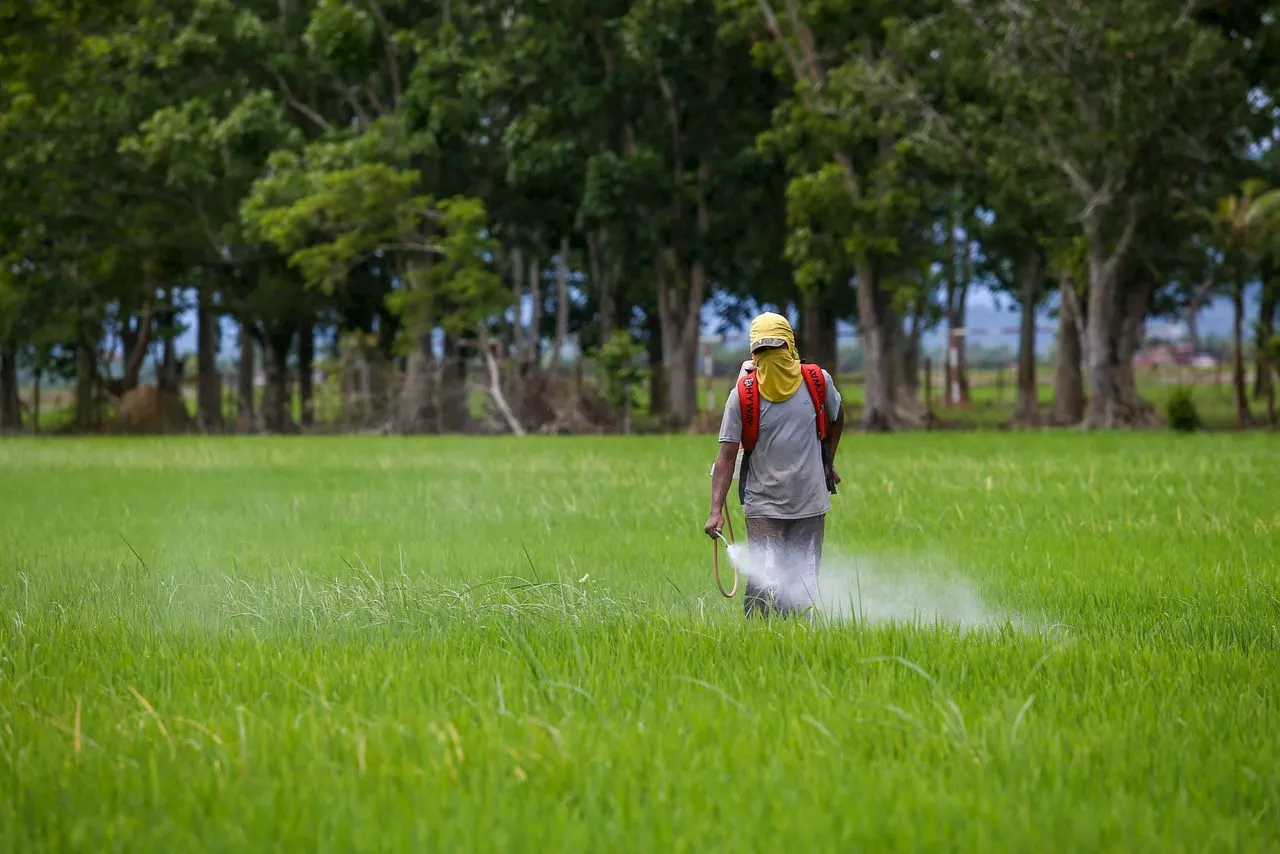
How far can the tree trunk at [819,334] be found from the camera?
128ft

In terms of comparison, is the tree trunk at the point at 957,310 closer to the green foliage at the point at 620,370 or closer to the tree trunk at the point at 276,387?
the green foliage at the point at 620,370

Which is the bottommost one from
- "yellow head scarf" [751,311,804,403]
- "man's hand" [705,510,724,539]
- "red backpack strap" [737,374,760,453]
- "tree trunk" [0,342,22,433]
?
"man's hand" [705,510,724,539]

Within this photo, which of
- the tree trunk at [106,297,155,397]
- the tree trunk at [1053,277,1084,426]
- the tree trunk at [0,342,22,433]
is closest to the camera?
the tree trunk at [1053,277,1084,426]

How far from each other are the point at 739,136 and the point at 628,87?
322cm

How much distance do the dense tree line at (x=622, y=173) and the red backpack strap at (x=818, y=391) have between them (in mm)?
25054

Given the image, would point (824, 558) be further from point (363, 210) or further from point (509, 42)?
point (509, 42)

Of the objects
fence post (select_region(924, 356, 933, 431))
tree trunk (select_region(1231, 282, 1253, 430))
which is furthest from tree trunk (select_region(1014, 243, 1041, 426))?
tree trunk (select_region(1231, 282, 1253, 430))

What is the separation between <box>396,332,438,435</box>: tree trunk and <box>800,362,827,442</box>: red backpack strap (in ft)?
110

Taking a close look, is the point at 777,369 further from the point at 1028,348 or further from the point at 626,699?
the point at 1028,348

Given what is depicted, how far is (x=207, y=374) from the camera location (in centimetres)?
4606

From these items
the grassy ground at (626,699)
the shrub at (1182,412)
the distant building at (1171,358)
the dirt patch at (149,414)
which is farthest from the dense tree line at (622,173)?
the distant building at (1171,358)

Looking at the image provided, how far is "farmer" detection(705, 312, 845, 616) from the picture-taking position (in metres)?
7.59

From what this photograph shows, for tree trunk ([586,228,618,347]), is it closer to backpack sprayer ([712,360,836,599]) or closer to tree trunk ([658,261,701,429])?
tree trunk ([658,261,701,429])

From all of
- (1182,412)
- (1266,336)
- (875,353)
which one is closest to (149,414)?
(875,353)
